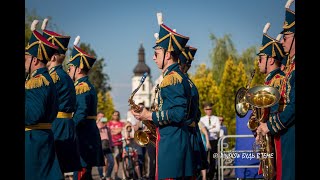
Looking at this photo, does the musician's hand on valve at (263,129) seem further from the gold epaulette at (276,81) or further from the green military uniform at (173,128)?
the green military uniform at (173,128)

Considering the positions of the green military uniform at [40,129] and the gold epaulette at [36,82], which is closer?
the green military uniform at [40,129]

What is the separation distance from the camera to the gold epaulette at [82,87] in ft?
40.0

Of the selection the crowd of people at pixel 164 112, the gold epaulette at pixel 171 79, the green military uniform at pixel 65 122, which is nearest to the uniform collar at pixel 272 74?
the crowd of people at pixel 164 112

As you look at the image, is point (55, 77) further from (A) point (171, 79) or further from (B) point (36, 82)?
(A) point (171, 79)

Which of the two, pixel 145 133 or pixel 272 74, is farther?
pixel 272 74

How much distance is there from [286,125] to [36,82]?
2.75 m

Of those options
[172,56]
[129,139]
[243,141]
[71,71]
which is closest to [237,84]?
[129,139]

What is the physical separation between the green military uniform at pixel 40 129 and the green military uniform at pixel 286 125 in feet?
7.92

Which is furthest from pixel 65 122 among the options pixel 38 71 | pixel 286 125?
pixel 286 125

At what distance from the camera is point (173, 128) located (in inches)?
369

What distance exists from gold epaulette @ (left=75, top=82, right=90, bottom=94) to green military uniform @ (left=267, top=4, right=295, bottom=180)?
3644mm

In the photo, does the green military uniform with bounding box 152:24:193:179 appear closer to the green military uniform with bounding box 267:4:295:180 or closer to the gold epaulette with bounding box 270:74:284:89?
the green military uniform with bounding box 267:4:295:180

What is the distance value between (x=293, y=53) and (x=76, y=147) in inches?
127
